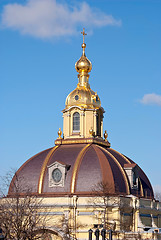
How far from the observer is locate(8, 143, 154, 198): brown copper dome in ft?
234

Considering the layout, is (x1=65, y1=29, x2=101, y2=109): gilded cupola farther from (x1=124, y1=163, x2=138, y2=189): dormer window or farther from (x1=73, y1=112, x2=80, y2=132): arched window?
(x1=124, y1=163, x2=138, y2=189): dormer window

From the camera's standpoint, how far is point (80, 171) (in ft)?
236

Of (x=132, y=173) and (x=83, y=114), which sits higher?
(x=83, y=114)

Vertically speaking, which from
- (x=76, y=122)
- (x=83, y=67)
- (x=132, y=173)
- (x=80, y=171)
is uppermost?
(x=83, y=67)

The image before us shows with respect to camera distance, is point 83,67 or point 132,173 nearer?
point 132,173

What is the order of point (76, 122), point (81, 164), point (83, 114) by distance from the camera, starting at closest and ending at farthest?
point (81, 164) → point (83, 114) → point (76, 122)

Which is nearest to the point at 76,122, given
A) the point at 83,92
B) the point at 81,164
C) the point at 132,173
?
the point at 83,92

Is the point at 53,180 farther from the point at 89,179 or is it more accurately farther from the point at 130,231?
the point at 130,231

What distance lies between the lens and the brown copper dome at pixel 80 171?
71375mm

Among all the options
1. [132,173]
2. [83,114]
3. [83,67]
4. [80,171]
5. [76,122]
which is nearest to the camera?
[80,171]

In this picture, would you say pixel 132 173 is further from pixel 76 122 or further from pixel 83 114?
pixel 76 122

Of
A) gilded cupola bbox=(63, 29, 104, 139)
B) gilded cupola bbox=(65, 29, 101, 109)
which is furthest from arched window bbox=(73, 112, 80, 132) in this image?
gilded cupola bbox=(65, 29, 101, 109)

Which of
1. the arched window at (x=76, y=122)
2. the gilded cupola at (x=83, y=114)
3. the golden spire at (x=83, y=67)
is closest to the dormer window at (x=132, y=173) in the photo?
the gilded cupola at (x=83, y=114)

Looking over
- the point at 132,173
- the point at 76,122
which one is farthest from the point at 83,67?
the point at 132,173
